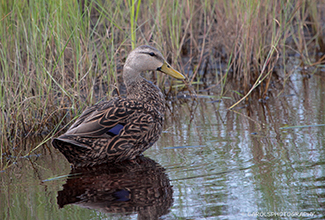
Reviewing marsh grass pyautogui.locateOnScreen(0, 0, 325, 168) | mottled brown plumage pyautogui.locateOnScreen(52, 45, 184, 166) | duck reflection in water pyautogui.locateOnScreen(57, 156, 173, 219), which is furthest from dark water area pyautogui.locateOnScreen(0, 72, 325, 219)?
marsh grass pyautogui.locateOnScreen(0, 0, 325, 168)

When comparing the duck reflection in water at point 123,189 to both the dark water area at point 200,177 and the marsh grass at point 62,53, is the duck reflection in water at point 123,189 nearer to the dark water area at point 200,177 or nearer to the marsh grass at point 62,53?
the dark water area at point 200,177

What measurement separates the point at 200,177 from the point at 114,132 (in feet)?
3.24

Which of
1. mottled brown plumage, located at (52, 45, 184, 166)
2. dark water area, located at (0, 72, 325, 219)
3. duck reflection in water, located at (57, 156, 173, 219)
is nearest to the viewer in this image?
dark water area, located at (0, 72, 325, 219)

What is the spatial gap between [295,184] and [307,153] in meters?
0.74

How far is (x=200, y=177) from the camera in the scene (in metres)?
3.80

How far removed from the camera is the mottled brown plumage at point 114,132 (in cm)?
418

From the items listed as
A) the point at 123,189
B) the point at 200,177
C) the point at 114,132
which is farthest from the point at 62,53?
the point at 200,177

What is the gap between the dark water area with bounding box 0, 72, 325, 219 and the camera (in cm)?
320

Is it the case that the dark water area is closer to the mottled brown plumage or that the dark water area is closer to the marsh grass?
the mottled brown plumage

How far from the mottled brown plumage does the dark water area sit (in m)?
0.13

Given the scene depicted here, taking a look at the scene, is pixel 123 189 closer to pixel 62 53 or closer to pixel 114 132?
pixel 114 132

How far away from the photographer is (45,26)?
17.1 ft

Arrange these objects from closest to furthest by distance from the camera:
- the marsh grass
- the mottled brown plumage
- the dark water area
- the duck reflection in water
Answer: the dark water area, the duck reflection in water, the mottled brown plumage, the marsh grass

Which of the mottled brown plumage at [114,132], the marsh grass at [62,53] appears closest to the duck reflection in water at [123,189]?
the mottled brown plumage at [114,132]
